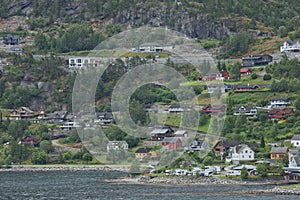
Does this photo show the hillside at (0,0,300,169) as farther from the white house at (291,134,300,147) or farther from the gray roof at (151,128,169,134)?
the gray roof at (151,128,169,134)

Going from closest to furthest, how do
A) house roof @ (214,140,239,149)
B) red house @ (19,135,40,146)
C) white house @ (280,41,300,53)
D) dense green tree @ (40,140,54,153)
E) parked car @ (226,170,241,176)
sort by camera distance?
1. parked car @ (226,170,241,176)
2. house roof @ (214,140,239,149)
3. dense green tree @ (40,140,54,153)
4. red house @ (19,135,40,146)
5. white house @ (280,41,300,53)

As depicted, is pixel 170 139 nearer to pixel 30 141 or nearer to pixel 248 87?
pixel 30 141

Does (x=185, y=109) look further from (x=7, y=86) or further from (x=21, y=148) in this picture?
(x=7, y=86)

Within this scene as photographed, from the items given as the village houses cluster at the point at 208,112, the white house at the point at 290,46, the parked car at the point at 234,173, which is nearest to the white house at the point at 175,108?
the village houses cluster at the point at 208,112

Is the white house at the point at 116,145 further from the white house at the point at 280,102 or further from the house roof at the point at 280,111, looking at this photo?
the white house at the point at 280,102

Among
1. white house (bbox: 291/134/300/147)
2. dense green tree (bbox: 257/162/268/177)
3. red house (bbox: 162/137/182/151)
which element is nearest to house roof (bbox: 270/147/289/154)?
white house (bbox: 291/134/300/147)

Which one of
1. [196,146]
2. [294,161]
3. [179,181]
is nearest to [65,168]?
[196,146]

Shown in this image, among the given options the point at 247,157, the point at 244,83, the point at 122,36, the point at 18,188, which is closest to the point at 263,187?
the point at 247,157
